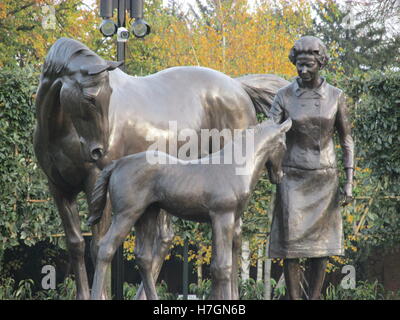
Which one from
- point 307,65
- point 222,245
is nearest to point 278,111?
point 307,65

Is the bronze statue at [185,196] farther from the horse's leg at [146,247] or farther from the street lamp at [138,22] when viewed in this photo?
the street lamp at [138,22]

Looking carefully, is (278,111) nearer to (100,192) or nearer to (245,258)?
(100,192)

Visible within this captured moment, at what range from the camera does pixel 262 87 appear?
7625mm

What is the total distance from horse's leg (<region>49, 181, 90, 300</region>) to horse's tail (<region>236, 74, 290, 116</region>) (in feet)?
7.36

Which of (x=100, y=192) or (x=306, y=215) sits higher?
(x=100, y=192)

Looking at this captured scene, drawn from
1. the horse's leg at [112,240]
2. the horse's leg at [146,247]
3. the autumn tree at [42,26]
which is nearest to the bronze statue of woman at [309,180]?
the horse's leg at [146,247]

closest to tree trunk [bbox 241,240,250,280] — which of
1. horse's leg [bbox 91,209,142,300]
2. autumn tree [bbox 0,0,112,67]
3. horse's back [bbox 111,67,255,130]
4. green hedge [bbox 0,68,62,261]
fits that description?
green hedge [bbox 0,68,62,261]

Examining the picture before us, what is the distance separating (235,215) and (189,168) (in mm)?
453

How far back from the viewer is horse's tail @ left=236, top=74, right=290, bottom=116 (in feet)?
24.9

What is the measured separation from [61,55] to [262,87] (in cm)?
A: 264

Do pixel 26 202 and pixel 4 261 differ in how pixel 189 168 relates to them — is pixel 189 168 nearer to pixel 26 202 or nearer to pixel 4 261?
pixel 26 202

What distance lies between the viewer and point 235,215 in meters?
5.11
